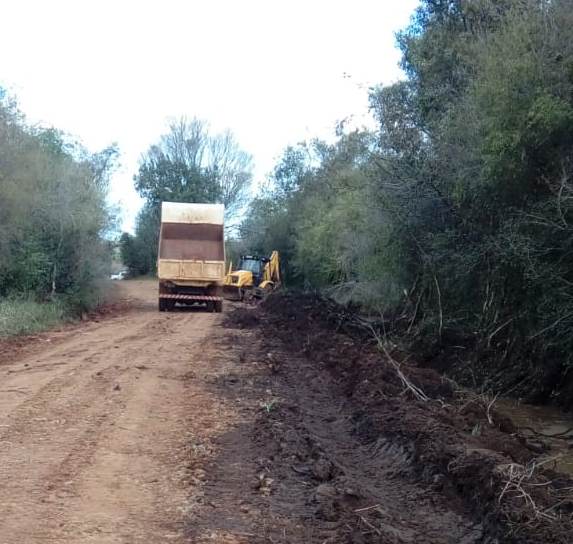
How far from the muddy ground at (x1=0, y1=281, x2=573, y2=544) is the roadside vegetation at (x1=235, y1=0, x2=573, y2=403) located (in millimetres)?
2183

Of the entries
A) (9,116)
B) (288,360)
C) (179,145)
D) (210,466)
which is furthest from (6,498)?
(179,145)

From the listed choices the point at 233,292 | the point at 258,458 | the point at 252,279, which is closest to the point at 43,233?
the point at 233,292

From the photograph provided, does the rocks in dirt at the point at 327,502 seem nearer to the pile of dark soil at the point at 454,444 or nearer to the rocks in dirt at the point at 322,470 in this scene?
the rocks in dirt at the point at 322,470

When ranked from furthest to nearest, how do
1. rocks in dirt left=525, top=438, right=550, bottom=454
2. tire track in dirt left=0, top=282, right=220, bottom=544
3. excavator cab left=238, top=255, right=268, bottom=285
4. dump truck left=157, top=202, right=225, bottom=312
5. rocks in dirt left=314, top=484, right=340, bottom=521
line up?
1. excavator cab left=238, top=255, right=268, bottom=285
2. dump truck left=157, top=202, right=225, bottom=312
3. rocks in dirt left=525, top=438, right=550, bottom=454
4. rocks in dirt left=314, top=484, right=340, bottom=521
5. tire track in dirt left=0, top=282, right=220, bottom=544

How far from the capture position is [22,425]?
371 inches

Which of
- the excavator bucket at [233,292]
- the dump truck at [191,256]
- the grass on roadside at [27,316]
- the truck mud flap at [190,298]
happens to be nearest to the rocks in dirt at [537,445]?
the grass on roadside at [27,316]

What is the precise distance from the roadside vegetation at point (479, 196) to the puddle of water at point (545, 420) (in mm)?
411

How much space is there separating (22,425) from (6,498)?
3.02 meters

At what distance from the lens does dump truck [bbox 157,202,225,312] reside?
100 ft

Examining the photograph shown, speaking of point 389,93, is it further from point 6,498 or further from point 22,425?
point 6,498

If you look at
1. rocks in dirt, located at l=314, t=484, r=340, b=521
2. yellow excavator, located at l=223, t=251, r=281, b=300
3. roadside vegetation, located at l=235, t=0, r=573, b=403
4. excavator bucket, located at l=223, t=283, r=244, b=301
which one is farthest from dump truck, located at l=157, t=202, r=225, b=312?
rocks in dirt, located at l=314, t=484, r=340, b=521

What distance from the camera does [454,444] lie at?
8.36 meters

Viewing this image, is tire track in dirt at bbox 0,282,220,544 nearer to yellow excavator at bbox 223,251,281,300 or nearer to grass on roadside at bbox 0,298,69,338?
grass on roadside at bbox 0,298,69,338

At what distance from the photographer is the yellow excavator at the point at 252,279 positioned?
4159 cm
